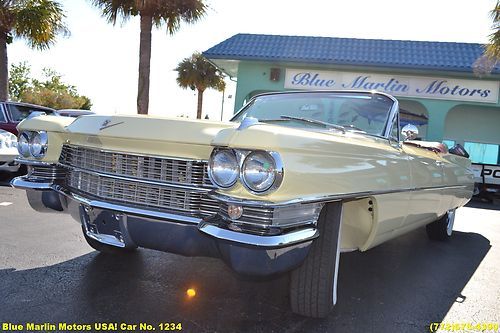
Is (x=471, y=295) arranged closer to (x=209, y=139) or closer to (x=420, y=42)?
(x=209, y=139)

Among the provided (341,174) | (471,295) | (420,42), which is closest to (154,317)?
(341,174)

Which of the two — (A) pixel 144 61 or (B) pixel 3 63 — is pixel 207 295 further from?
(B) pixel 3 63

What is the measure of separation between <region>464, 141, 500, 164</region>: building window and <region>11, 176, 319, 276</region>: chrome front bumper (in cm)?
1654

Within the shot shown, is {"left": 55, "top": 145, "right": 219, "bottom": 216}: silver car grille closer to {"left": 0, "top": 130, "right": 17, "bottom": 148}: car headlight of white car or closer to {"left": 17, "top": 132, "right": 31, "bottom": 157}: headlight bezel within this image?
{"left": 17, "top": 132, "right": 31, "bottom": 157}: headlight bezel

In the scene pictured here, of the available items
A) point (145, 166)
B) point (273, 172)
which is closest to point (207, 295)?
point (145, 166)

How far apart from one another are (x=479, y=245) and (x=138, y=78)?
33.9 ft

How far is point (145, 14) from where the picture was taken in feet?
40.7

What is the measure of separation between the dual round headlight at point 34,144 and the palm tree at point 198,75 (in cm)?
2233

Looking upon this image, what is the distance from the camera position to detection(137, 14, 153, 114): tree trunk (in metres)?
12.5

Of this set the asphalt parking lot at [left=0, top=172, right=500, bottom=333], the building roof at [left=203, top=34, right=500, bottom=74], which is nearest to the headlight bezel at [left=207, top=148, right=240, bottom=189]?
the asphalt parking lot at [left=0, top=172, right=500, bottom=333]

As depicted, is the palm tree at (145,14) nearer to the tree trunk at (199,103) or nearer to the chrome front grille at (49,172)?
the chrome front grille at (49,172)

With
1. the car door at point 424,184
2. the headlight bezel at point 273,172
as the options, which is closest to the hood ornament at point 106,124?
the headlight bezel at point 273,172

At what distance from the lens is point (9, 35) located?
12.0 m

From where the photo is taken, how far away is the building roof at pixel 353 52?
13734 millimetres
